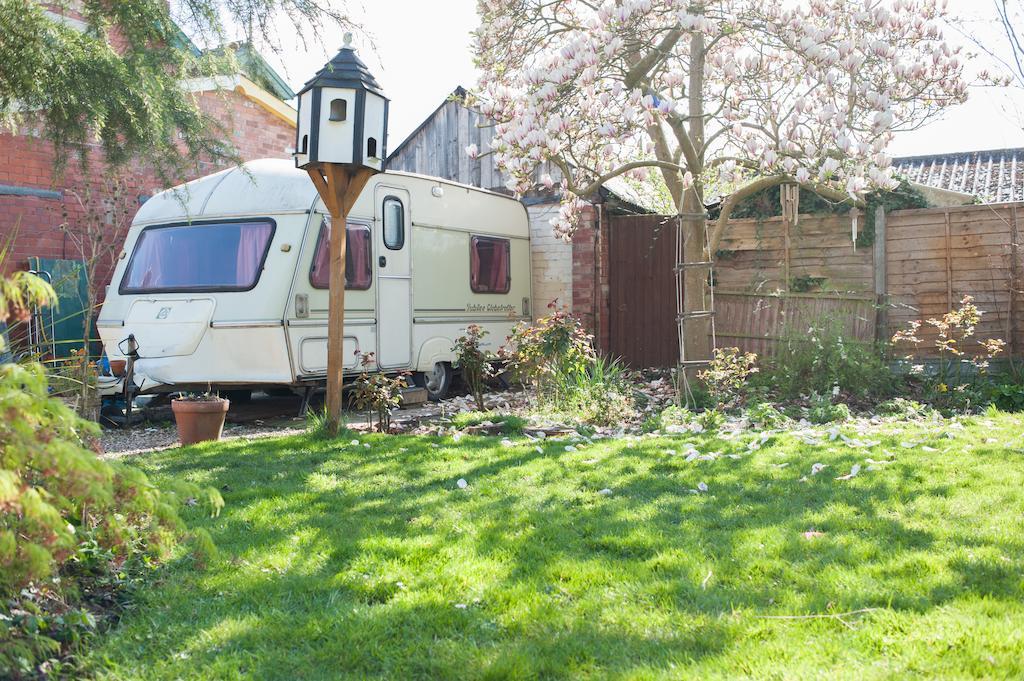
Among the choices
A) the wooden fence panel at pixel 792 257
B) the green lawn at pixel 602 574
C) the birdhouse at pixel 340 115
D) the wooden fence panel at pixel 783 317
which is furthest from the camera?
the wooden fence panel at pixel 792 257

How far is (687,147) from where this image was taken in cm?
895

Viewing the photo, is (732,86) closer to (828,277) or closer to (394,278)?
(828,277)

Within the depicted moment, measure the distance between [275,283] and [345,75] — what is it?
86.8 inches

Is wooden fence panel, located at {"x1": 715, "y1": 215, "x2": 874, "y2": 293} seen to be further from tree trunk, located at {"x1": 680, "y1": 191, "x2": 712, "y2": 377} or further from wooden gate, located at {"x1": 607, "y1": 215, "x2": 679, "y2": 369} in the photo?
tree trunk, located at {"x1": 680, "y1": 191, "x2": 712, "y2": 377}

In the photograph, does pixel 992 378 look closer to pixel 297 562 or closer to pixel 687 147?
pixel 687 147

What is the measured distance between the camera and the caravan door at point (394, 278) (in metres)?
9.02

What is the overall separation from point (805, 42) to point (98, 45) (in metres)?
6.04

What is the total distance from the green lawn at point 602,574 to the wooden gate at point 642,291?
6.29 m

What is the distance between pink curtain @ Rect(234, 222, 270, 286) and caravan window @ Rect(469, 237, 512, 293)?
2.92m

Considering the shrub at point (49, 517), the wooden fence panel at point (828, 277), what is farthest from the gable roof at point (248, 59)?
the wooden fence panel at point (828, 277)

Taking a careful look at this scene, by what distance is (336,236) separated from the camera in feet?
22.2

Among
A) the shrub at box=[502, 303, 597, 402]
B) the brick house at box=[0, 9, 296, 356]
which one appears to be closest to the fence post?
the shrub at box=[502, 303, 597, 402]

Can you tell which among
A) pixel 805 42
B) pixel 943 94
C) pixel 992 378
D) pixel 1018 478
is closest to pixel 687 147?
pixel 805 42

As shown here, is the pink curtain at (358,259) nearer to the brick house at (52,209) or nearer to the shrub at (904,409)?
the brick house at (52,209)
